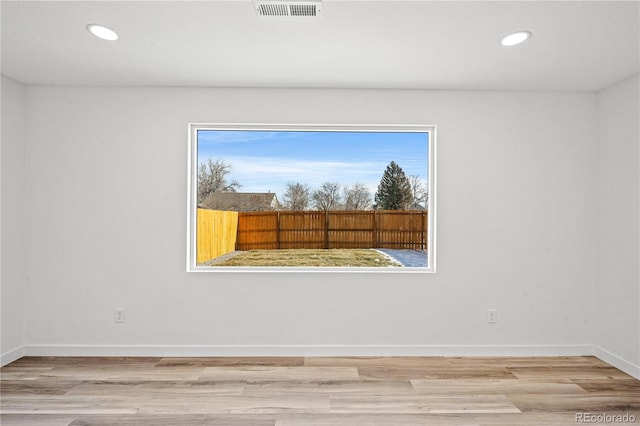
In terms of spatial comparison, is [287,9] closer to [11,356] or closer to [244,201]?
[244,201]

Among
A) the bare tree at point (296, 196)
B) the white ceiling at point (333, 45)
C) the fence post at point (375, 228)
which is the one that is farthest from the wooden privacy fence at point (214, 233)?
the fence post at point (375, 228)

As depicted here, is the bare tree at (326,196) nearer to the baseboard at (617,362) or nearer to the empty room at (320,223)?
the empty room at (320,223)

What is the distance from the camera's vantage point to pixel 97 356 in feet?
11.6

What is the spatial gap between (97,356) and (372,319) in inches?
93.2

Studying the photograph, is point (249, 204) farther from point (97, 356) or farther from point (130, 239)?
point (97, 356)

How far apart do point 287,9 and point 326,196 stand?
1834mm

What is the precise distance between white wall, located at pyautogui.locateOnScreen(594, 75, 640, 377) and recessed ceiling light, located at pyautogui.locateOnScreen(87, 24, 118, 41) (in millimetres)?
3749

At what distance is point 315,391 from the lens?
9.50 ft

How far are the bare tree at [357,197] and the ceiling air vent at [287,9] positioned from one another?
1.76 m

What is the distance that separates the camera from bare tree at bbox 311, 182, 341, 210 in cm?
379

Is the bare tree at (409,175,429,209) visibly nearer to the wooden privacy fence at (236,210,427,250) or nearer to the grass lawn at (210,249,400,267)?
the wooden privacy fence at (236,210,427,250)

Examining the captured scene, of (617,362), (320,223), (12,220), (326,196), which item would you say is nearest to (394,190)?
(326,196)

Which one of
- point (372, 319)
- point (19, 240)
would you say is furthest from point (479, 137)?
point (19, 240)

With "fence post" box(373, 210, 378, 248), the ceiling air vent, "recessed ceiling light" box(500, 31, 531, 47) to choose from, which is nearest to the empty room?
"fence post" box(373, 210, 378, 248)
